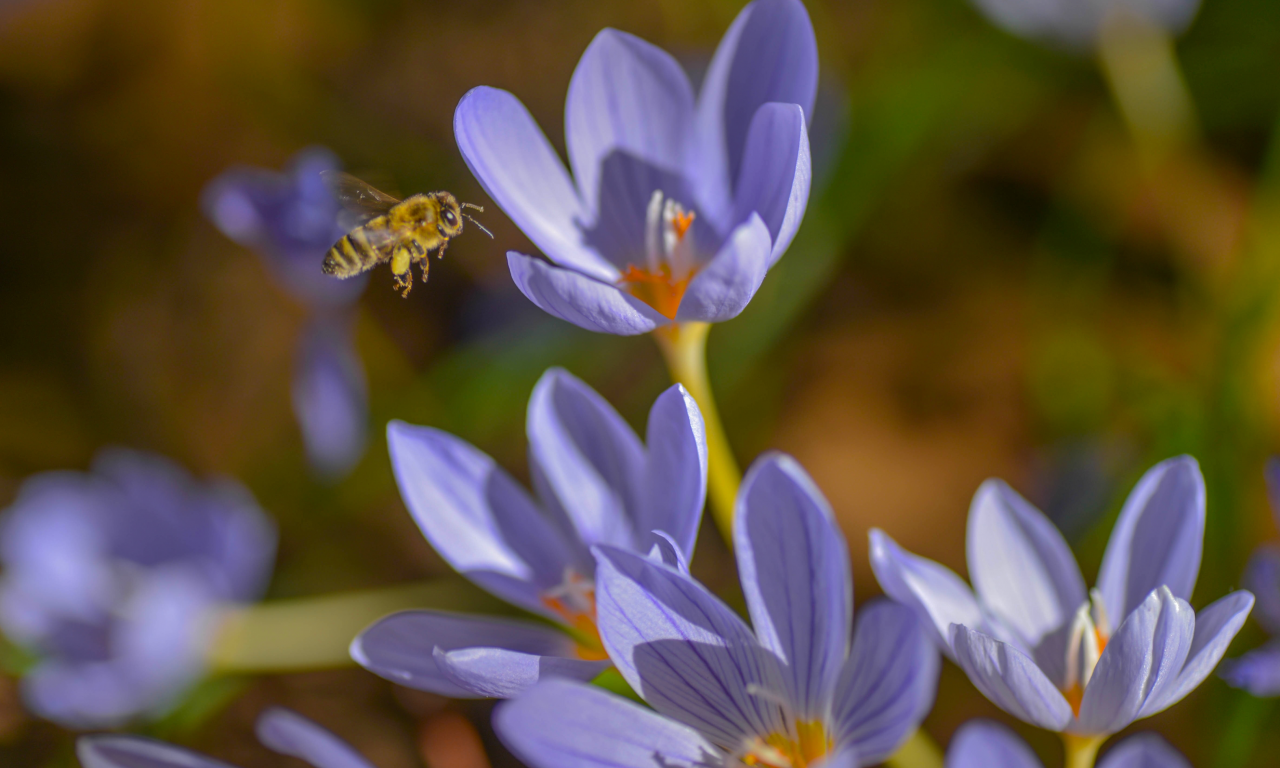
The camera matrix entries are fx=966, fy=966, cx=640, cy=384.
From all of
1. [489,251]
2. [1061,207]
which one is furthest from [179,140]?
[1061,207]

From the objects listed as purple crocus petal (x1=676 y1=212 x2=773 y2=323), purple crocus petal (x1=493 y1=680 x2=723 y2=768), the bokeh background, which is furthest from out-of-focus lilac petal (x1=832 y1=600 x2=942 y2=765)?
the bokeh background

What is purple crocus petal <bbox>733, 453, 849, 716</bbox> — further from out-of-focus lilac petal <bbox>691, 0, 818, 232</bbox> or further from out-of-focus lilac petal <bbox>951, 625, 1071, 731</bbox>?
out-of-focus lilac petal <bbox>691, 0, 818, 232</bbox>

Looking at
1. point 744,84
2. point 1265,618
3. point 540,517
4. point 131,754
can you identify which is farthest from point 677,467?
point 1265,618

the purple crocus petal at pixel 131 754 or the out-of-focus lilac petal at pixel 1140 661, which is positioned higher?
the out-of-focus lilac petal at pixel 1140 661

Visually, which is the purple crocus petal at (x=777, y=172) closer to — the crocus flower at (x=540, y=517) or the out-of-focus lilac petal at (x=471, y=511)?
the crocus flower at (x=540, y=517)

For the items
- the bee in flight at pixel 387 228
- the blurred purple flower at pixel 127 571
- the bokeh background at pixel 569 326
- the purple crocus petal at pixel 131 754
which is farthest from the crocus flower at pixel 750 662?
the blurred purple flower at pixel 127 571

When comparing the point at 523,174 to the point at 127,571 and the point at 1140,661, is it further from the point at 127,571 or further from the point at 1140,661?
the point at 127,571
